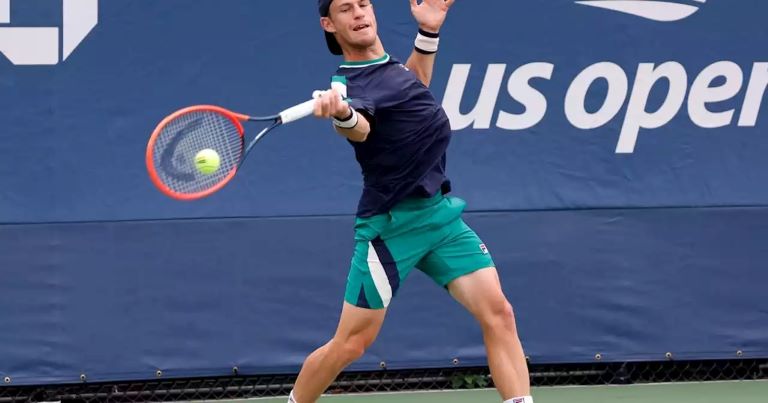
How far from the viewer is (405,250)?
496 centimetres

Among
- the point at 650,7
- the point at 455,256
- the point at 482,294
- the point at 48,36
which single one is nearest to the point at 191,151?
the point at 455,256

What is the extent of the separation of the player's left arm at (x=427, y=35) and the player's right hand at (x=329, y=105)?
937 millimetres

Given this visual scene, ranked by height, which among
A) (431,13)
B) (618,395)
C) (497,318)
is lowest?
(618,395)

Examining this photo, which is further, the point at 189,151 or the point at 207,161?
the point at 189,151

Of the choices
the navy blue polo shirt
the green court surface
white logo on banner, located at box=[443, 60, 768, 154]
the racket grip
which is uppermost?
the racket grip

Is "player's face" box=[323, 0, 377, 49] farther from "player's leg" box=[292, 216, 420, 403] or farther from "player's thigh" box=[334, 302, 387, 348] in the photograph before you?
"player's thigh" box=[334, 302, 387, 348]

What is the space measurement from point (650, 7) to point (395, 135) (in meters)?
2.10

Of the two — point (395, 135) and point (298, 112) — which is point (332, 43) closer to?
point (395, 135)

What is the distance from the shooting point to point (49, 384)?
20.4 ft

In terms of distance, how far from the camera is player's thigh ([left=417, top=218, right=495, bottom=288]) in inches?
194

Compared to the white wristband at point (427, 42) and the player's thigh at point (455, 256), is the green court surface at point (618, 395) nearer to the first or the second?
the player's thigh at point (455, 256)

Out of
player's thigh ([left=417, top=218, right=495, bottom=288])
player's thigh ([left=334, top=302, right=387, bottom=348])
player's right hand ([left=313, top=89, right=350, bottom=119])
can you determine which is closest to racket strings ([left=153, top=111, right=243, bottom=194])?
player's right hand ([left=313, top=89, right=350, bottom=119])

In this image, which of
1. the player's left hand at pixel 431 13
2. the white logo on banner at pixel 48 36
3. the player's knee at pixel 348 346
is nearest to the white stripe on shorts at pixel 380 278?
the player's knee at pixel 348 346

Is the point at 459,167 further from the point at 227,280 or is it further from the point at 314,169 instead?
the point at 227,280
